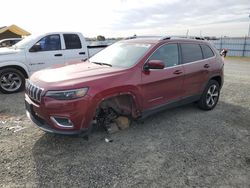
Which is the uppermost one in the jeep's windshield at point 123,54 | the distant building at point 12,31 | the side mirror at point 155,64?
the distant building at point 12,31

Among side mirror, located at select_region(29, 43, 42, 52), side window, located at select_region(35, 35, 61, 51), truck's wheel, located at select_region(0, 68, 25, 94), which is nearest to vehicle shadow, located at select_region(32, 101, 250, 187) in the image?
truck's wheel, located at select_region(0, 68, 25, 94)

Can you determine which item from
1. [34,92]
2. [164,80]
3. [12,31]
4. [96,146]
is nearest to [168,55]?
[164,80]

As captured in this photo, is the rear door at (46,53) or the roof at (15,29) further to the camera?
the roof at (15,29)

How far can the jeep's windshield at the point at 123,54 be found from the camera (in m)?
4.20

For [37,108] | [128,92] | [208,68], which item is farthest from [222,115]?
[37,108]

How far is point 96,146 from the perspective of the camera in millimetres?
3801

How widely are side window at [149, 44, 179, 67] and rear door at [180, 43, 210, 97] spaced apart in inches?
8.7

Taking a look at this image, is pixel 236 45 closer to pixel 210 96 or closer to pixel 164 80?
pixel 210 96

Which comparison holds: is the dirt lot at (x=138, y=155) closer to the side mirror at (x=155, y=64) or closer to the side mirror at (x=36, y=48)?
the side mirror at (x=155, y=64)

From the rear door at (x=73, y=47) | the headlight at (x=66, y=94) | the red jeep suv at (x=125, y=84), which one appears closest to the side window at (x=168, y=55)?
the red jeep suv at (x=125, y=84)

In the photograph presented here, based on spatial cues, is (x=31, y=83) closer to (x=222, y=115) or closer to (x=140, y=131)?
(x=140, y=131)

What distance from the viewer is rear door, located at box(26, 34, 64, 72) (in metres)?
7.32

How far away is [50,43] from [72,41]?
0.79 m

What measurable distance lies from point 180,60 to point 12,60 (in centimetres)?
504
